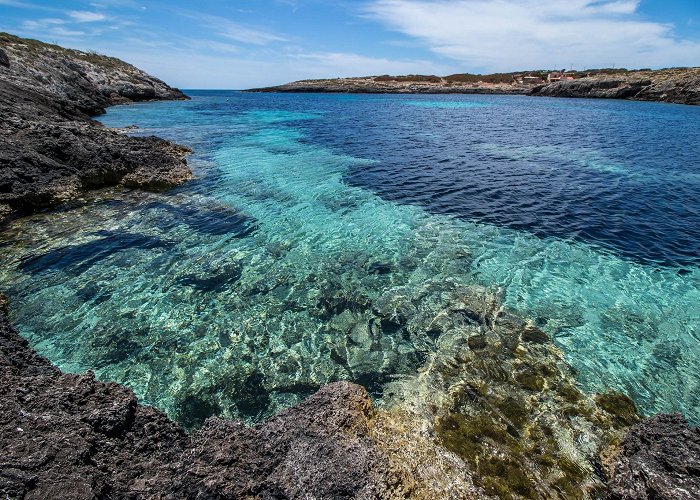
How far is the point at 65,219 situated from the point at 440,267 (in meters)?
19.6

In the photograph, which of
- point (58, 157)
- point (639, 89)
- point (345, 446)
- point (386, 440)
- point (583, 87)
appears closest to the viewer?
point (345, 446)

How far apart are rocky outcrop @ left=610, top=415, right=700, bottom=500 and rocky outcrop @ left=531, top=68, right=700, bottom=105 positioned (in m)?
Answer: 130

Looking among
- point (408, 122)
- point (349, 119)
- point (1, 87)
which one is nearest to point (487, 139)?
point (408, 122)

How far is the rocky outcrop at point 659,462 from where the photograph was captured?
582 cm

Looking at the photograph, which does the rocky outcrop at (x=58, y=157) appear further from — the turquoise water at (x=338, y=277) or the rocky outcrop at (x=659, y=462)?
the rocky outcrop at (x=659, y=462)

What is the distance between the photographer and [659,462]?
21.0ft

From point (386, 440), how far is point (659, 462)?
5253mm

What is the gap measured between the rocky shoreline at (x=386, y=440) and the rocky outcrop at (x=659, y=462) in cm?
2

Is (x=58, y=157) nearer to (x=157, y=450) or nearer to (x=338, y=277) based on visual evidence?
(x=338, y=277)

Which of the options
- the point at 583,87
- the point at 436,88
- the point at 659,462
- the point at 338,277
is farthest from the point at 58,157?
the point at 436,88

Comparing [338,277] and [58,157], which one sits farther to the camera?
[58,157]

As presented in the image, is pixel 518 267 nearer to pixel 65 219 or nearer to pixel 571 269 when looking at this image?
pixel 571 269

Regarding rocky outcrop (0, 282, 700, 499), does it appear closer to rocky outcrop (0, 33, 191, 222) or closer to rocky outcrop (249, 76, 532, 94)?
rocky outcrop (0, 33, 191, 222)

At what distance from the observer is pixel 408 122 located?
60.7 meters
